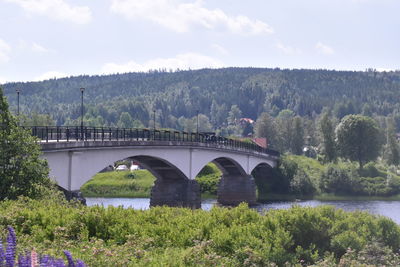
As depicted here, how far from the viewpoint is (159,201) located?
209ft

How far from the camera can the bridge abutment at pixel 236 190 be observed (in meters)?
86.1

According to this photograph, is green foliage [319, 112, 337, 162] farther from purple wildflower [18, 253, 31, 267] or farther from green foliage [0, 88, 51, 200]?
purple wildflower [18, 253, 31, 267]

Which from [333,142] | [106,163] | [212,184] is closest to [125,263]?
[106,163]

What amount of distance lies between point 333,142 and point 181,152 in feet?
191

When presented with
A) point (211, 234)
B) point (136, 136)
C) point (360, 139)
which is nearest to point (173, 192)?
point (136, 136)

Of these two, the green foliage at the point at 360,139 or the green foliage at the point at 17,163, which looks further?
the green foliage at the point at 360,139

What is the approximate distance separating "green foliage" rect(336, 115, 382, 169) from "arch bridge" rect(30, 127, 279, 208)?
1458cm

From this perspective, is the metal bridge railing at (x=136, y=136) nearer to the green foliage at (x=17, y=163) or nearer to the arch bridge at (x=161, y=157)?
the arch bridge at (x=161, y=157)

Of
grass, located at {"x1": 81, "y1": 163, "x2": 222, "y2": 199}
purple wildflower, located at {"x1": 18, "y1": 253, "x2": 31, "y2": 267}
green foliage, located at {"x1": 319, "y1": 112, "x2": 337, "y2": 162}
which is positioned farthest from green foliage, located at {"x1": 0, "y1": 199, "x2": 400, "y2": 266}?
green foliage, located at {"x1": 319, "y1": 112, "x2": 337, "y2": 162}

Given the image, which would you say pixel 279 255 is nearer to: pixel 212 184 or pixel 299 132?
pixel 212 184

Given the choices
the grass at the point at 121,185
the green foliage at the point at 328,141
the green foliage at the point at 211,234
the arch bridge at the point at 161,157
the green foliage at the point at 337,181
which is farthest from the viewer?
the green foliage at the point at 328,141

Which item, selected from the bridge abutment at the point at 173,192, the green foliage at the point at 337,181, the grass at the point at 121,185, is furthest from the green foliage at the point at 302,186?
the bridge abutment at the point at 173,192

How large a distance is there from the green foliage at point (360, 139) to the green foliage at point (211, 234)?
95956mm

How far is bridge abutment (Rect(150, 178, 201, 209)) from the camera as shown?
2495 inches
